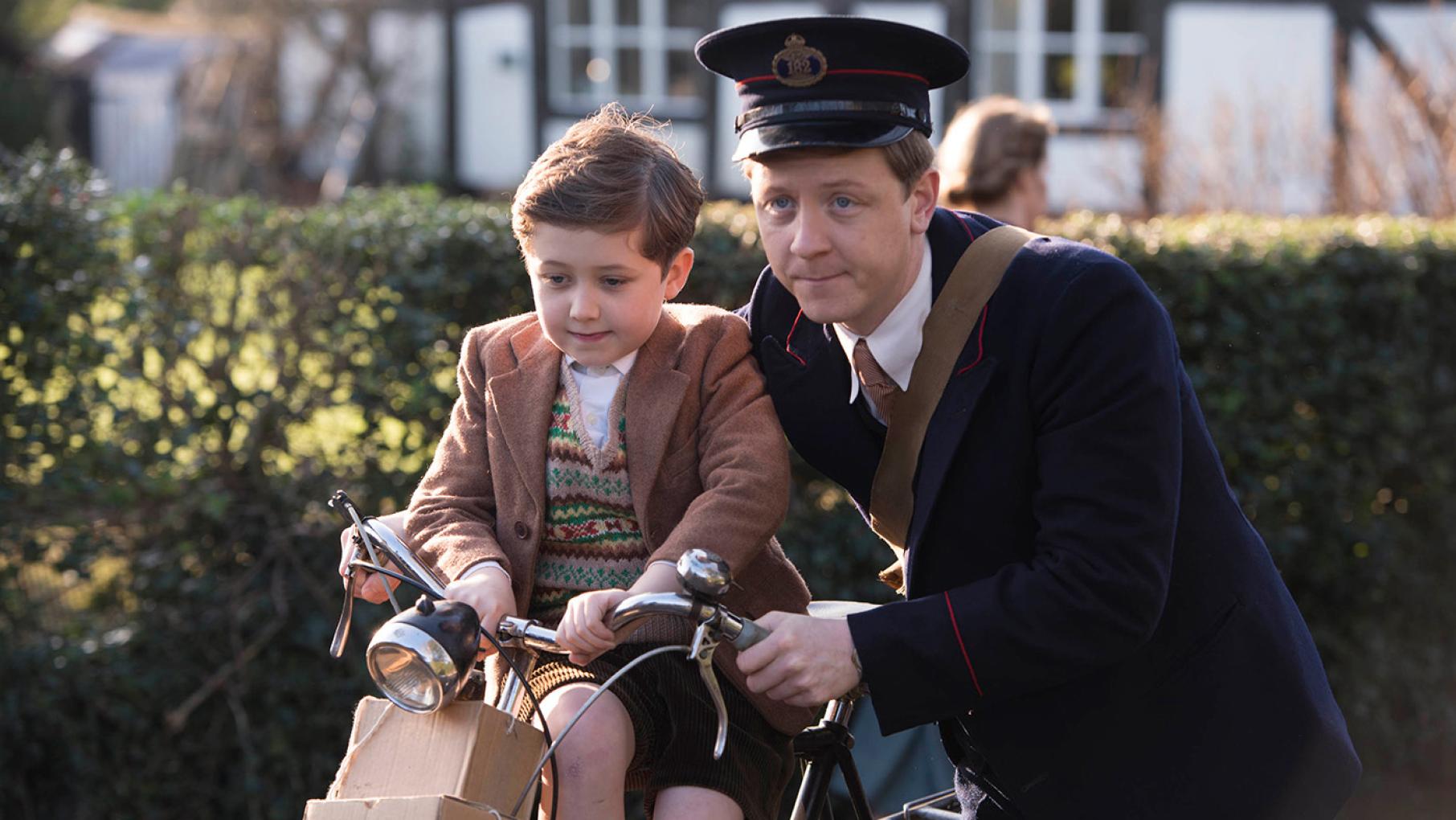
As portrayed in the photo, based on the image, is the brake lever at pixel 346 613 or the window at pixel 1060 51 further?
the window at pixel 1060 51

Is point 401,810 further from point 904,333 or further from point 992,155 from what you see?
point 992,155

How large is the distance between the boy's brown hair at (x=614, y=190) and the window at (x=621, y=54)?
12860 millimetres

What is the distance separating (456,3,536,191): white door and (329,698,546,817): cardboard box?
46.0 ft

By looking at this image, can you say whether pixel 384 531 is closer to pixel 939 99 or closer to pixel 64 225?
pixel 64 225

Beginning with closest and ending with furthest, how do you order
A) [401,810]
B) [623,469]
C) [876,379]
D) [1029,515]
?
[401,810] → [1029,515] → [876,379] → [623,469]

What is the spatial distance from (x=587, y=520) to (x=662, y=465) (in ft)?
0.51

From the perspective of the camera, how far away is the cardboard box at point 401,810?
1.88 m

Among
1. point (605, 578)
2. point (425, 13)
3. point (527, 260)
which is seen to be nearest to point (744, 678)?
point (605, 578)

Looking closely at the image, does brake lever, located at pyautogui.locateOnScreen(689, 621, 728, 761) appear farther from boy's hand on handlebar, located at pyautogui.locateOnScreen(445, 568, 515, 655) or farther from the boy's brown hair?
the boy's brown hair

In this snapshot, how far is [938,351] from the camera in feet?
7.59

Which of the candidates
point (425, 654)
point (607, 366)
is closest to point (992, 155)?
point (607, 366)

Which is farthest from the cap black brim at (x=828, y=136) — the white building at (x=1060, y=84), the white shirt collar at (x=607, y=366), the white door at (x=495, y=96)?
the white door at (x=495, y=96)

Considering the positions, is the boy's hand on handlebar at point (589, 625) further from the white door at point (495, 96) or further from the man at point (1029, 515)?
the white door at point (495, 96)

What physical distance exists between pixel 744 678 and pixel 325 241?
110 inches
